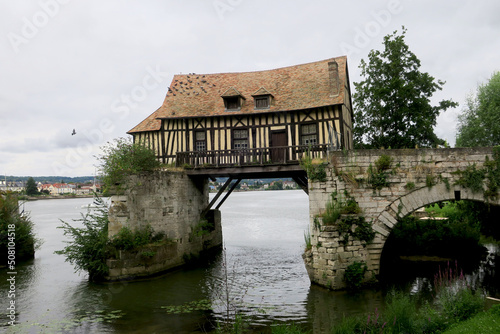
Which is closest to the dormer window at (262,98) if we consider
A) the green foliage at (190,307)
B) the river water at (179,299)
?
the river water at (179,299)

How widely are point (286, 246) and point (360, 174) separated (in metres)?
9.46

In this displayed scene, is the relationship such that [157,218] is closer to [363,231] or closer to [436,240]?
[363,231]

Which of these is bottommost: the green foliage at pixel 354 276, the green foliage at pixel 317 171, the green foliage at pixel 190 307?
the green foliage at pixel 190 307

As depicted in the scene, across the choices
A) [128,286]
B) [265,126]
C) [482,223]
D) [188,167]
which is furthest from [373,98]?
[128,286]

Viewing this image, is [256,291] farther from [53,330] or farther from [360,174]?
[53,330]

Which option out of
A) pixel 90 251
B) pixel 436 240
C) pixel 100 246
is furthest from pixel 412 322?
pixel 90 251

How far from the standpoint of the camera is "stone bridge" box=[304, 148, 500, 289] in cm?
946

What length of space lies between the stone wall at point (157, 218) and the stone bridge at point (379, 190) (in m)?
5.56

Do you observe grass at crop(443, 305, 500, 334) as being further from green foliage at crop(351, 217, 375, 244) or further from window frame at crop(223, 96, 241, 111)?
window frame at crop(223, 96, 241, 111)

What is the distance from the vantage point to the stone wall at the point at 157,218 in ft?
39.3

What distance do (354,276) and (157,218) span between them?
23.2 feet

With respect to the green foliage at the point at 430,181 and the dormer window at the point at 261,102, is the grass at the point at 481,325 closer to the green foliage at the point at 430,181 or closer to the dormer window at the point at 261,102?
the green foliage at the point at 430,181

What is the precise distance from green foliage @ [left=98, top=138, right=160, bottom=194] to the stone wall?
33cm

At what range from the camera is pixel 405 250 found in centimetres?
1370
